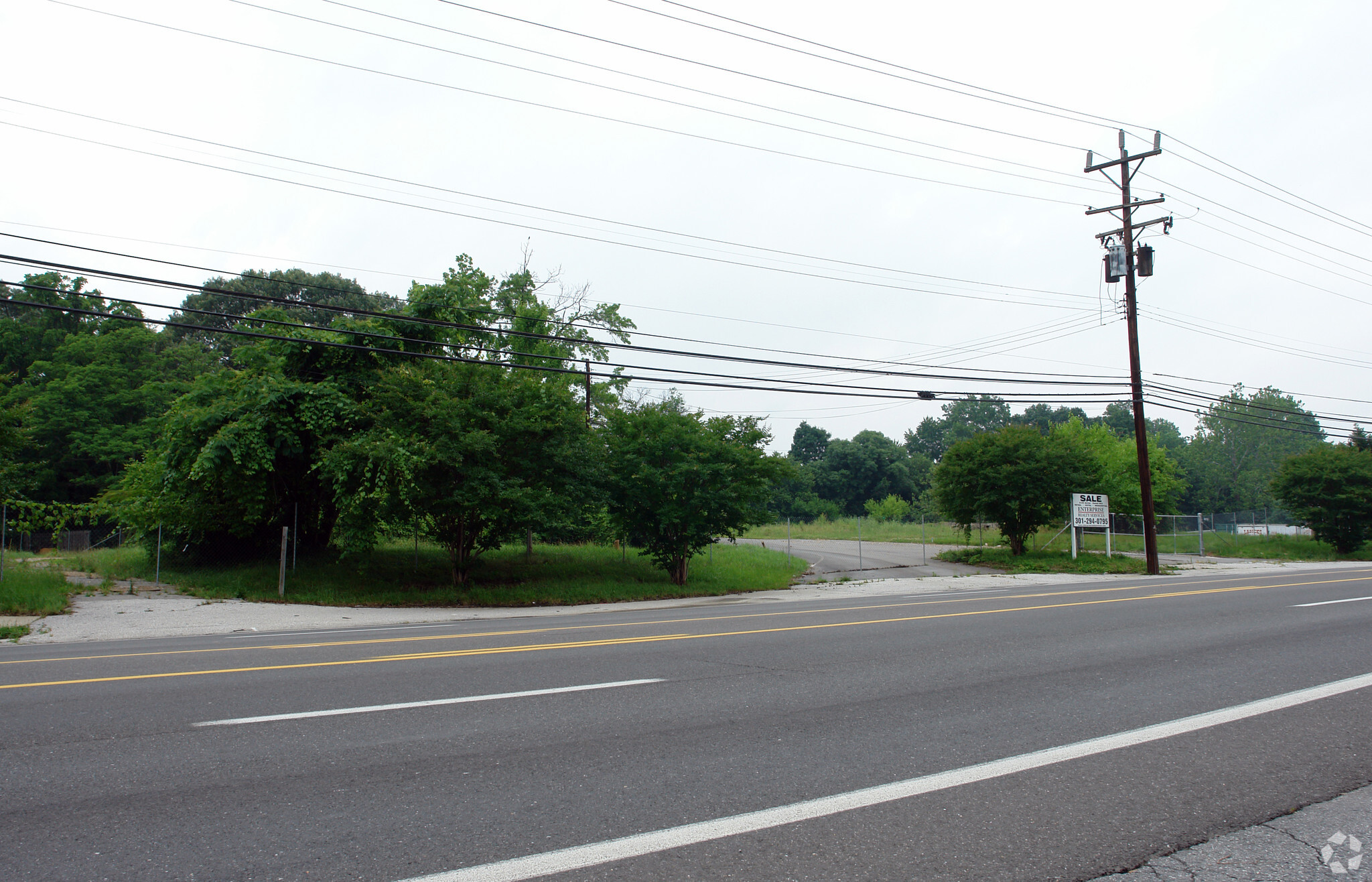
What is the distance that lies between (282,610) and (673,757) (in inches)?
613

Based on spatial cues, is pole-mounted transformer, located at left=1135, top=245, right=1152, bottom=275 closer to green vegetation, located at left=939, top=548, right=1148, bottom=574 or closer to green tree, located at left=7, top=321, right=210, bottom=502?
green vegetation, located at left=939, top=548, right=1148, bottom=574

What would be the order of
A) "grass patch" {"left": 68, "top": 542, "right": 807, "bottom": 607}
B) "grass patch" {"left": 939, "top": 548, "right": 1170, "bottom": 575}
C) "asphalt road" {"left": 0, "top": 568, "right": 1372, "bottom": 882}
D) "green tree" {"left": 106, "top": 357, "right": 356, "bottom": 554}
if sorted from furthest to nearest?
"grass patch" {"left": 939, "top": 548, "right": 1170, "bottom": 575}
"grass patch" {"left": 68, "top": 542, "right": 807, "bottom": 607}
"green tree" {"left": 106, "top": 357, "right": 356, "bottom": 554}
"asphalt road" {"left": 0, "top": 568, "right": 1372, "bottom": 882}

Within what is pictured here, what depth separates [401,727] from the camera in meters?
5.51

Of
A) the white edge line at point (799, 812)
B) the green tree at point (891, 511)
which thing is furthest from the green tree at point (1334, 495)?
the white edge line at point (799, 812)

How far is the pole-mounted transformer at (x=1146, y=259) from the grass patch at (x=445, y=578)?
49.6 ft

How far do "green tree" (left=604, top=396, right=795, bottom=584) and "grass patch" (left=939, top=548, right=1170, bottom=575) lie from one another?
11923 millimetres

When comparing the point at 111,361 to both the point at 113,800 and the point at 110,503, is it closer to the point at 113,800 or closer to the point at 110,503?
the point at 110,503

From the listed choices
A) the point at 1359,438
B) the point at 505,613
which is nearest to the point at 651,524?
the point at 505,613

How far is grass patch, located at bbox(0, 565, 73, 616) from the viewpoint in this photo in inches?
616

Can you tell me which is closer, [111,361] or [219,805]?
[219,805]

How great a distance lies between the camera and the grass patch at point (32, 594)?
15.6m

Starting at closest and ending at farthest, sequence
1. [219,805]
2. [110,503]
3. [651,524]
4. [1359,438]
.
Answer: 1. [219,805]
2. [651,524]
3. [110,503]
4. [1359,438]

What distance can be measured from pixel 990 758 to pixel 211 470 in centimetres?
Answer: 1898

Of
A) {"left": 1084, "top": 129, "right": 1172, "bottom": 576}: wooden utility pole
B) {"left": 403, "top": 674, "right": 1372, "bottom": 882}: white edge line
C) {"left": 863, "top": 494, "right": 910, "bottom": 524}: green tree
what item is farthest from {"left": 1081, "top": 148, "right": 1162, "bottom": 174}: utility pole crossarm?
{"left": 863, "top": 494, "right": 910, "bottom": 524}: green tree
